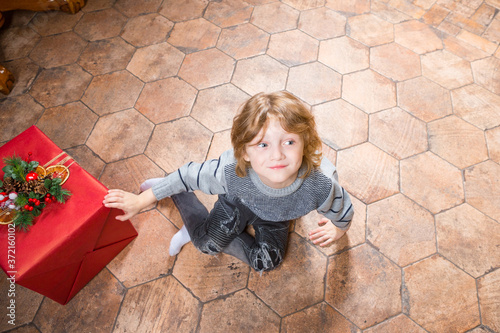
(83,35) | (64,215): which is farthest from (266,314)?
(83,35)

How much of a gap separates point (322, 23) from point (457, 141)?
43.5 inches

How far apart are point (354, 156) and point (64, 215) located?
1.28m

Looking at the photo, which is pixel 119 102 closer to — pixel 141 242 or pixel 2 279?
pixel 141 242

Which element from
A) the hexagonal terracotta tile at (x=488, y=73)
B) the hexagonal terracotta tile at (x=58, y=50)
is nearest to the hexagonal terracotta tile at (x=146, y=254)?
the hexagonal terracotta tile at (x=58, y=50)

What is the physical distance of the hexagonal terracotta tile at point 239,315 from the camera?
1.27m

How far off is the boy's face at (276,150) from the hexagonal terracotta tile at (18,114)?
1.47 meters

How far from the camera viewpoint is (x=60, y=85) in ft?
6.23

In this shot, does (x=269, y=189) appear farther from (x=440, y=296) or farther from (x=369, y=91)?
(x=369, y=91)

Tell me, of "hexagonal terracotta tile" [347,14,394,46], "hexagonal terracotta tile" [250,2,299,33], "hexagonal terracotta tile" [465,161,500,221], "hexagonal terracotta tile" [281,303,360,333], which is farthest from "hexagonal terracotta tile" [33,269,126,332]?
"hexagonal terracotta tile" [347,14,394,46]

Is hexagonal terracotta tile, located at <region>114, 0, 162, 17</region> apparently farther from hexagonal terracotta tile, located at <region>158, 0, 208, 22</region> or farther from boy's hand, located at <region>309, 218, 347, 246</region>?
boy's hand, located at <region>309, 218, 347, 246</region>

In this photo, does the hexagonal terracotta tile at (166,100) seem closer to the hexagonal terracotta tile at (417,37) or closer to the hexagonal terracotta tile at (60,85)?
the hexagonal terracotta tile at (60,85)

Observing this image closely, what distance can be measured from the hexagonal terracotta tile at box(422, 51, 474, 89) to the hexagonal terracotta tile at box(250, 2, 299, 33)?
857mm

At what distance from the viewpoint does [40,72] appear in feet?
6.43

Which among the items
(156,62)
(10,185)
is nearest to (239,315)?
(10,185)
